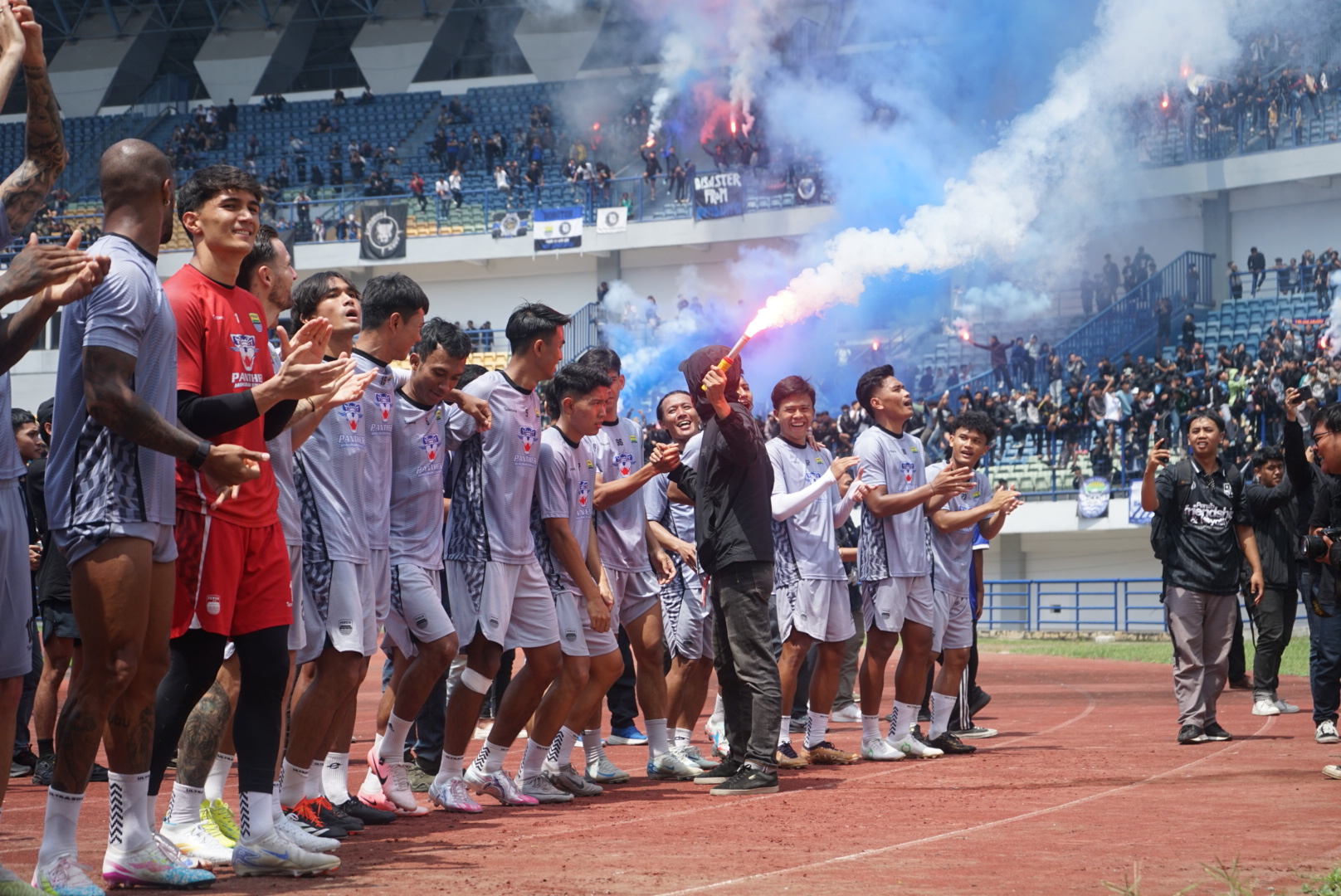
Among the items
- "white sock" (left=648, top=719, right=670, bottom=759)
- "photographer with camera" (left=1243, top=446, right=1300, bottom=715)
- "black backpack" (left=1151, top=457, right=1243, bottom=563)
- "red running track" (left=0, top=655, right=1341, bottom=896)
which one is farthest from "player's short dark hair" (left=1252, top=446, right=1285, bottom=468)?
"white sock" (left=648, top=719, right=670, bottom=759)

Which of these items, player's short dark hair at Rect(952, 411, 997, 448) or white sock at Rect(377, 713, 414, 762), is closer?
white sock at Rect(377, 713, 414, 762)

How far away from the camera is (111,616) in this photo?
4340 millimetres

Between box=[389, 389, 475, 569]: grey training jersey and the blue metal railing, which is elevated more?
box=[389, 389, 475, 569]: grey training jersey

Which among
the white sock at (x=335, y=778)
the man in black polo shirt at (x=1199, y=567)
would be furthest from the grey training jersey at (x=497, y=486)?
the man in black polo shirt at (x=1199, y=567)

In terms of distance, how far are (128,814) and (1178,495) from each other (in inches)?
301

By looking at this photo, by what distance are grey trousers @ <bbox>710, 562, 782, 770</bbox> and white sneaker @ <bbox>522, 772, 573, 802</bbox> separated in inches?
38.7

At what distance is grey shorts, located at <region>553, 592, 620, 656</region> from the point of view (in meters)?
7.44

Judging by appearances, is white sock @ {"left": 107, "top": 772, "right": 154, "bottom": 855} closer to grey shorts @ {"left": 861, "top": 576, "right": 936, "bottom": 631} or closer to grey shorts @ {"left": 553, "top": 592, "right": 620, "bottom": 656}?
grey shorts @ {"left": 553, "top": 592, "right": 620, "bottom": 656}

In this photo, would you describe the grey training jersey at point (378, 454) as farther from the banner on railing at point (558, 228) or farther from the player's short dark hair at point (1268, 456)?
the banner on railing at point (558, 228)

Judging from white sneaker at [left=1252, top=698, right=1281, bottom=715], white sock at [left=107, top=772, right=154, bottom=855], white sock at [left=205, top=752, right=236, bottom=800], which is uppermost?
white sock at [left=107, top=772, right=154, bottom=855]

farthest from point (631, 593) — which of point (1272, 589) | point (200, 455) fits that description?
point (1272, 589)

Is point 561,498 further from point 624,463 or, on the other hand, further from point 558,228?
point 558,228

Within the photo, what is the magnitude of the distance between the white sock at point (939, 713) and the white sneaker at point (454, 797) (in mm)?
Answer: 3615

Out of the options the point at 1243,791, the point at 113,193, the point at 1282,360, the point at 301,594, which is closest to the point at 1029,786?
the point at 1243,791
